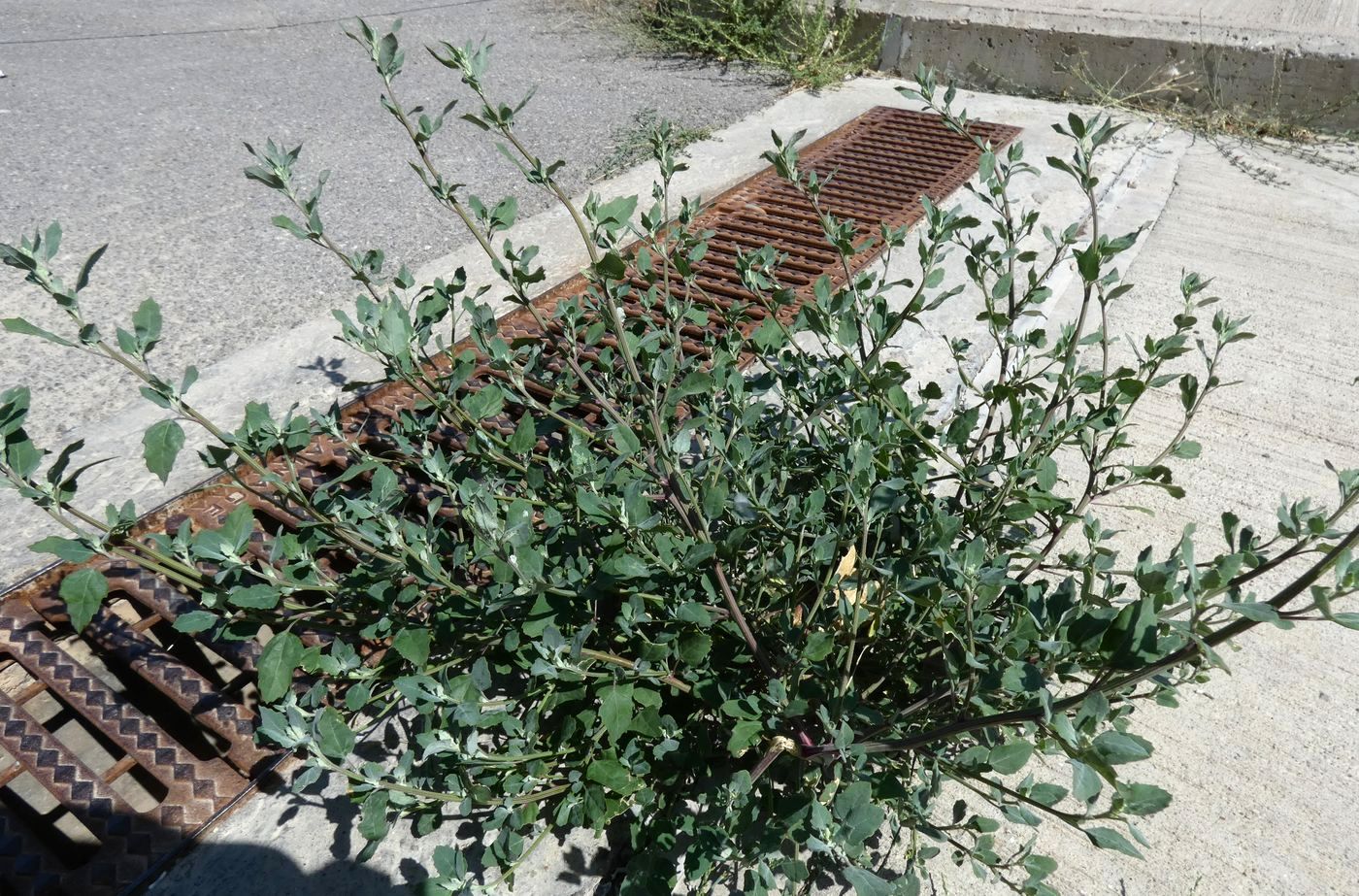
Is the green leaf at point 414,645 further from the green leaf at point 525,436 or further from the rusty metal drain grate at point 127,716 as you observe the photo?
the rusty metal drain grate at point 127,716

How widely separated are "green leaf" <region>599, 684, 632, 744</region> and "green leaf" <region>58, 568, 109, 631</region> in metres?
0.67

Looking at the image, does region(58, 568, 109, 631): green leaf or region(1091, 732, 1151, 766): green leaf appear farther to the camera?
region(58, 568, 109, 631): green leaf

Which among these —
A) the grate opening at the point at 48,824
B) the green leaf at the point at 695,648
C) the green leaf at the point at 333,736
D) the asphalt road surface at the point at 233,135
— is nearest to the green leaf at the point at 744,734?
the green leaf at the point at 695,648

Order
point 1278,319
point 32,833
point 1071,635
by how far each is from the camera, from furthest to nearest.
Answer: point 1278,319 → point 32,833 → point 1071,635

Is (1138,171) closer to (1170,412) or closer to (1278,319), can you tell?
(1278,319)

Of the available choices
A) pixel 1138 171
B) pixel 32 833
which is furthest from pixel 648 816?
pixel 1138 171

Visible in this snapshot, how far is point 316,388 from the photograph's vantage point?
8.00 feet

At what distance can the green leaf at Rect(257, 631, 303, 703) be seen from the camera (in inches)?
48.0

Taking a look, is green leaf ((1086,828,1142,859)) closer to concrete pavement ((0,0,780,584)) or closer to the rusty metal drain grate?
the rusty metal drain grate

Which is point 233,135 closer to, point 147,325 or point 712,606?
point 147,325

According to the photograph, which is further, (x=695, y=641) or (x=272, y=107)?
(x=272, y=107)

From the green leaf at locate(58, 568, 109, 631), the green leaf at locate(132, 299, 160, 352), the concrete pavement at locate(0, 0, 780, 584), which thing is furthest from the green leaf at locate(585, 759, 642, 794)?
the concrete pavement at locate(0, 0, 780, 584)

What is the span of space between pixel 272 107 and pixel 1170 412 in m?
4.29

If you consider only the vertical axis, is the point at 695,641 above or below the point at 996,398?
below
